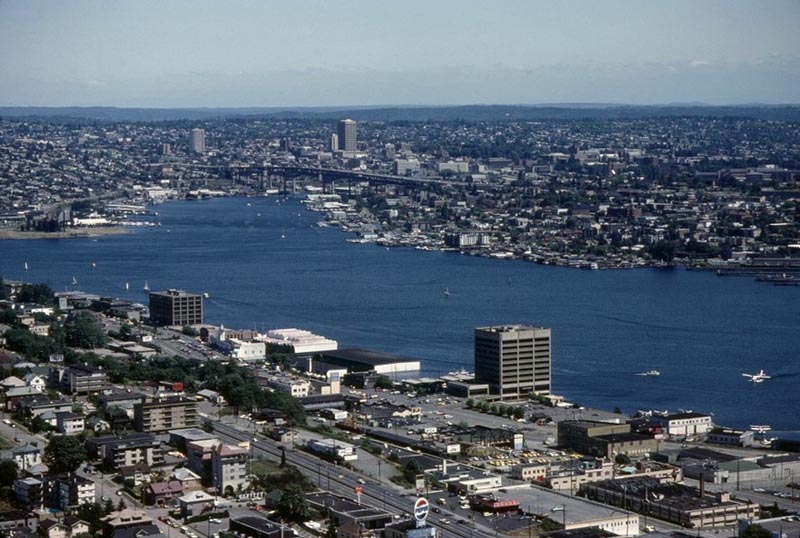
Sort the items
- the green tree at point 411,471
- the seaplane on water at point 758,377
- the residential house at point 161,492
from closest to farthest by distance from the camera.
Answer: the residential house at point 161,492 < the green tree at point 411,471 < the seaplane on water at point 758,377

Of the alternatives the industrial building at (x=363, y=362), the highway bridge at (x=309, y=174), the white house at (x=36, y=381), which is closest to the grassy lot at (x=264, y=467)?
the white house at (x=36, y=381)

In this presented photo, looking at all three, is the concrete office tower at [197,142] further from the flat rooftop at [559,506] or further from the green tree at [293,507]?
the green tree at [293,507]

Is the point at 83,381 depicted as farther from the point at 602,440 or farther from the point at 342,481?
the point at 602,440

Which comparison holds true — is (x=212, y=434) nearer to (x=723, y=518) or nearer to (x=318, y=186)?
(x=723, y=518)

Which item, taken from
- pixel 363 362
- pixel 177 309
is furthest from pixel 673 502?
pixel 177 309

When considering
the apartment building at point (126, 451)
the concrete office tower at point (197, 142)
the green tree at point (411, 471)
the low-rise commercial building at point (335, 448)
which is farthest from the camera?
the concrete office tower at point (197, 142)

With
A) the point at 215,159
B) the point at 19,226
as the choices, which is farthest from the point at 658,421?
the point at 215,159
